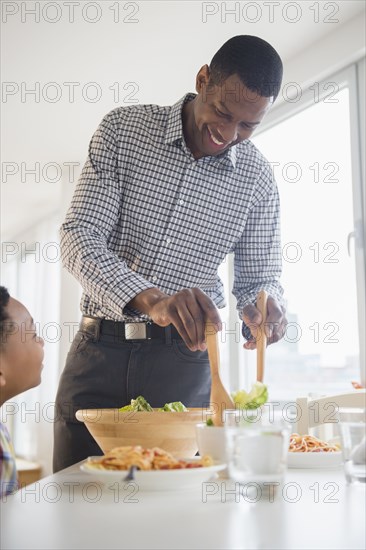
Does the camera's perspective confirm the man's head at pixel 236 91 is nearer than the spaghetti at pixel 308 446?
No

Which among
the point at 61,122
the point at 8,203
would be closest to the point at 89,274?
the point at 61,122

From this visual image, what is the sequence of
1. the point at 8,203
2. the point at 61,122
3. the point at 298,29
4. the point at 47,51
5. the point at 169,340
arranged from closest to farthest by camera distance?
1. the point at 169,340
2. the point at 298,29
3. the point at 47,51
4. the point at 61,122
5. the point at 8,203

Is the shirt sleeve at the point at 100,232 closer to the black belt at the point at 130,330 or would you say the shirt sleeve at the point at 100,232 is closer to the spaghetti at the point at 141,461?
the black belt at the point at 130,330

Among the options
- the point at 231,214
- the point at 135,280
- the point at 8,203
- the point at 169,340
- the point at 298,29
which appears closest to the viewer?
the point at 135,280

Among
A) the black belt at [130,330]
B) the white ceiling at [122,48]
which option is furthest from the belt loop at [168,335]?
the white ceiling at [122,48]

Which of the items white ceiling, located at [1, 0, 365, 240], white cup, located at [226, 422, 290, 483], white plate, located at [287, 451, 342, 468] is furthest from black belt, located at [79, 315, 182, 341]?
white ceiling, located at [1, 0, 365, 240]

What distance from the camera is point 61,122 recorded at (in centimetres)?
469

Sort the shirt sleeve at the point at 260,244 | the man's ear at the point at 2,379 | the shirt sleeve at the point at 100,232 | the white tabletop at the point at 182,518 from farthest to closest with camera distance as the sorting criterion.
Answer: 1. the shirt sleeve at the point at 260,244
2. the man's ear at the point at 2,379
3. the shirt sleeve at the point at 100,232
4. the white tabletop at the point at 182,518

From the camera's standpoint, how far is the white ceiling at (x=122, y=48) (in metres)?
3.19

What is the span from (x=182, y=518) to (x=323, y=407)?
1019mm

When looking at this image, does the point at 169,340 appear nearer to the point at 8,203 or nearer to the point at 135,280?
the point at 135,280

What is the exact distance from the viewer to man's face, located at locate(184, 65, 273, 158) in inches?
57.6

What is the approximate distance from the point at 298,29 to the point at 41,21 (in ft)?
4.10

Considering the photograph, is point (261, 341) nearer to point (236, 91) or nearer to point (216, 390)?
point (216, 390)
